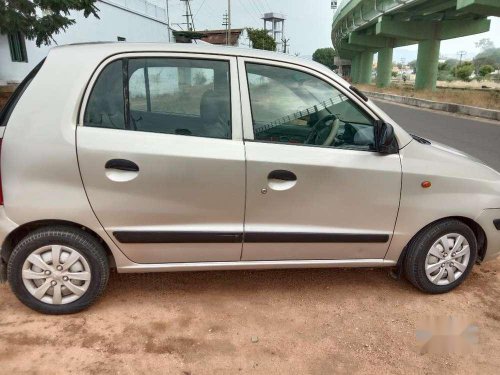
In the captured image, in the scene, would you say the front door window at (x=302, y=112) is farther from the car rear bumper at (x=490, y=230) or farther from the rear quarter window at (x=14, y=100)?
the rear quarter window at (x=14, y=100)

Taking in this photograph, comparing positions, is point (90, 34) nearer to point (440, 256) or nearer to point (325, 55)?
point (440, 256)

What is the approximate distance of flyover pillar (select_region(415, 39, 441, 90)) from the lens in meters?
27.7

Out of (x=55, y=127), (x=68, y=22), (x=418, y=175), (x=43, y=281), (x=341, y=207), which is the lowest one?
(x=43, y=281)

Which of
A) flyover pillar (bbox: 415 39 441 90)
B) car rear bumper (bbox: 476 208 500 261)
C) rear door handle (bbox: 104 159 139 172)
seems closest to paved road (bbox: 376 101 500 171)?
car rear bumper (bbox: 476 208 500 261)

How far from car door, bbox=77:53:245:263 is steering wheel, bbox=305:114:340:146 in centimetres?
56

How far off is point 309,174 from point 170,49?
1199mm

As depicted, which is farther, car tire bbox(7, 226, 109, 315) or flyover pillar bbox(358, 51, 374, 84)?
flyover pillar bbox(358, 51, 374, 84)

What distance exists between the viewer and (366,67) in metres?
51.0

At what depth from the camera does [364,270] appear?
11.8 feet

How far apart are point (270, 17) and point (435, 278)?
105 m

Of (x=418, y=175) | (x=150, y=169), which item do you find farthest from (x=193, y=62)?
(x=418, y=175)

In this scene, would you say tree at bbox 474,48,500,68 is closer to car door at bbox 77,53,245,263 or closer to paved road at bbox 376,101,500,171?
paved road at bbox 376,101,500,171

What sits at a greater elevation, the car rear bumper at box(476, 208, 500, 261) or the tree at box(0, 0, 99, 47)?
the tree at box(0, 0, 99, 47)

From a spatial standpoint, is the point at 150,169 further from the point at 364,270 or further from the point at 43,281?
the point at 364,270
